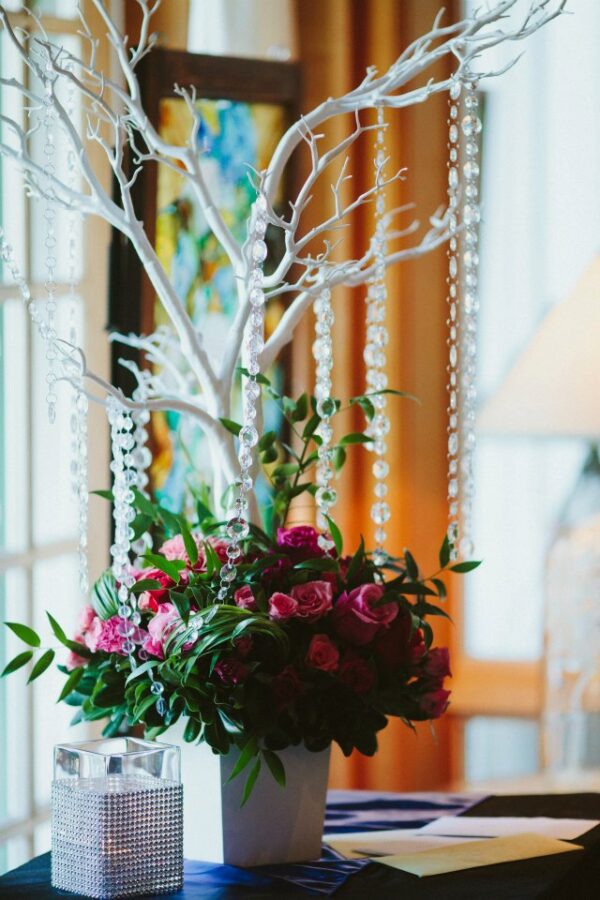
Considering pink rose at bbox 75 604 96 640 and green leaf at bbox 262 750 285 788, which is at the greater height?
pink rose at bbox 75 604 96 640

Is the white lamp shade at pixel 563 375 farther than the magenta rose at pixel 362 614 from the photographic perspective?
Yes

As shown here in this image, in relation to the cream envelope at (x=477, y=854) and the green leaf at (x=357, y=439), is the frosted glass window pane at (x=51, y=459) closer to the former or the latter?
the green leaf at (x=357, y=439)

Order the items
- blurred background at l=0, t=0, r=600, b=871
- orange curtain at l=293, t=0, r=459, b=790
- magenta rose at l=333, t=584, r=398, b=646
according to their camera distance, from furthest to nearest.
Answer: orange curtain at l=293, t=0, r=459, b=790 → blurred background at l=0, t=0, r=600, b=871 → magenta rose at l=333, t=584, r=398, b=646

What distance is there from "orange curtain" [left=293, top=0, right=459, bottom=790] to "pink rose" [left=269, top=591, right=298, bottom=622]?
1.52 metres

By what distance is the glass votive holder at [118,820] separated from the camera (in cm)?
119

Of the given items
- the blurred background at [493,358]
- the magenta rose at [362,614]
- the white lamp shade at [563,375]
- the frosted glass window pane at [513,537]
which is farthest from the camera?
the frosted glass window pane at [513,537]

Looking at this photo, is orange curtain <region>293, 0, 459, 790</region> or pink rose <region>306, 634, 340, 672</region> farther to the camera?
orange curtain <region>293, 0, 459, 790</region>

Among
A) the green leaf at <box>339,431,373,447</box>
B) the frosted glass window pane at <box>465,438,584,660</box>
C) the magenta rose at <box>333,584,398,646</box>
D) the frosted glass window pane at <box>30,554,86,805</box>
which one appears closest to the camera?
the magenta rose at <box>333,584,398,646</box>

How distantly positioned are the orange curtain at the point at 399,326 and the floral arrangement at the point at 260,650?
144 cm

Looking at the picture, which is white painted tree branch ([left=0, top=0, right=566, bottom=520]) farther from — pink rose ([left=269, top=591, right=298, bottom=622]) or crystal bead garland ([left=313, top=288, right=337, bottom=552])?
pink rose ([left=269, top=591, right=298, bottom=622])

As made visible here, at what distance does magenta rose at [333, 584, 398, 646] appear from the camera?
1.30 metres

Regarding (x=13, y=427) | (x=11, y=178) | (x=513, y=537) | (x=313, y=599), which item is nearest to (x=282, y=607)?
(x=313, y=599)

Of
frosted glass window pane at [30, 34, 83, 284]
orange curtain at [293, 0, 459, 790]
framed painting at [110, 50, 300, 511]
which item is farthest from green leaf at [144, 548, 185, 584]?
orange curtain at [293, 0, 459, 790]

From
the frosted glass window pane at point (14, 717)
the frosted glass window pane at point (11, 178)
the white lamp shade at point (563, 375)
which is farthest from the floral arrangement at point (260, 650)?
the white lamp shade at point (563, 375)
